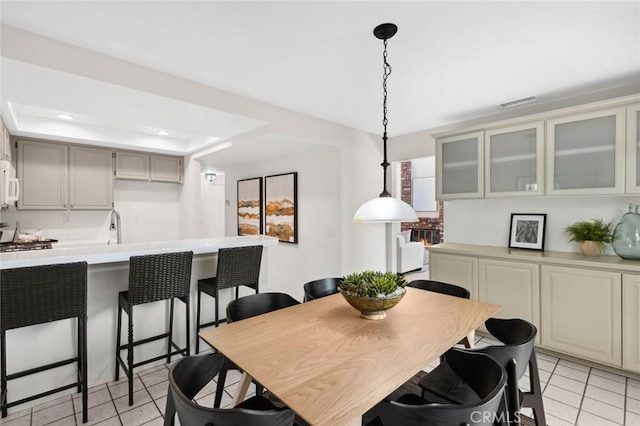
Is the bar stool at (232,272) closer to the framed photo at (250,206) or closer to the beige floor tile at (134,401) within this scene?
the beige floor tile at (134,401)

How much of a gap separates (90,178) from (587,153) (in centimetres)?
589

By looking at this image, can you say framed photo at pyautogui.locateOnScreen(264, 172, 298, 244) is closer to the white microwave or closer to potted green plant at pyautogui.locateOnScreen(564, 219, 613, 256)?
the white microwave

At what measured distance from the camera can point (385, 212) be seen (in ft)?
6.36

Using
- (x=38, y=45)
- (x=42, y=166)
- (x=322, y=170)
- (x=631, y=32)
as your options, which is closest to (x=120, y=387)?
(x=38, y=45)

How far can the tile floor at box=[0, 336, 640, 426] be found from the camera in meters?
1.93

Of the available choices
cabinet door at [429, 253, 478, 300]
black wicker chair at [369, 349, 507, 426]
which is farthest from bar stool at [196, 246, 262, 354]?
cabinet door at [429, 253, 478, 300]

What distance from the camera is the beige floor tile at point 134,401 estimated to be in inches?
80.7

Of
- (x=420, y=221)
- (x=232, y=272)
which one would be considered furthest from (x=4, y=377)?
(x=420, y=221)

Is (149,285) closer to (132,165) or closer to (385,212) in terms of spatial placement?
(385,212)

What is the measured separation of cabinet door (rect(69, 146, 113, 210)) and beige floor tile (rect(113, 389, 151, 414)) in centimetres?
323

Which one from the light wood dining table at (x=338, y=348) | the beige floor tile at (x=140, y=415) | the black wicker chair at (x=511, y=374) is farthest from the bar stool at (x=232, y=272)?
the black wicker chair at (x=511, y=374)

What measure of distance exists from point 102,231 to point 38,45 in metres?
3.42

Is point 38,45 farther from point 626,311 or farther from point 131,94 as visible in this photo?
point 626,311

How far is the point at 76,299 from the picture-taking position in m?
1.89
